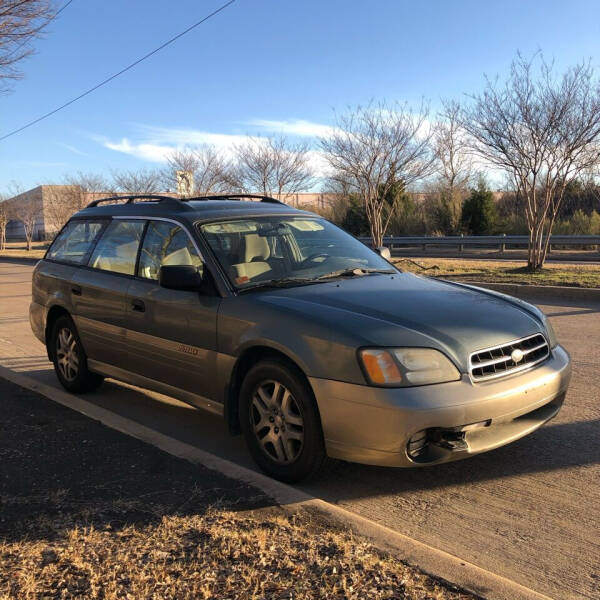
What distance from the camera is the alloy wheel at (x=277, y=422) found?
345 cm

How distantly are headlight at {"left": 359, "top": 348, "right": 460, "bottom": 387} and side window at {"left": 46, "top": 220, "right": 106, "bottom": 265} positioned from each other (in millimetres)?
3245

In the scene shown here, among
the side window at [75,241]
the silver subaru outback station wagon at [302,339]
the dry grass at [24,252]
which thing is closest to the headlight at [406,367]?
the silver subaru outback station wagon at [302,339]

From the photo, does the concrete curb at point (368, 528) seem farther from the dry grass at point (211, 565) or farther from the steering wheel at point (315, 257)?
the steering wheel at point (315, 257)

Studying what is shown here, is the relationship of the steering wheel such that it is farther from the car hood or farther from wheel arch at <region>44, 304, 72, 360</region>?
wheel arch at <region>44, 304, 72, 360</region>

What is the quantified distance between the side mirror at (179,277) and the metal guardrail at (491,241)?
18349 mm

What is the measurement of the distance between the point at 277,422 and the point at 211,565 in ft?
3.64

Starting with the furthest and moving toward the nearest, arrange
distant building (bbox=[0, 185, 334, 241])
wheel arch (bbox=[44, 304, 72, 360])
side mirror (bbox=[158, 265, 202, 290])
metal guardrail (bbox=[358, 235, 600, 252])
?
1. distant building (bbox=[0, 185, 334, 241])
2. metal guardrail (bbox=[358, 235, 600, 252])
3. wheel arch (bbox=[44, 304, 72, 360])
4. side mirror (bbox=[158, 265, 202, 290])

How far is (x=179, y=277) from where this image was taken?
3883 mm

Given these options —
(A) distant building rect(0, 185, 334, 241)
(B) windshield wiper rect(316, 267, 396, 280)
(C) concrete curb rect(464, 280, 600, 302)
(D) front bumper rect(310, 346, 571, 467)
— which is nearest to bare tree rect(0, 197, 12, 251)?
(A) distant building rect(0, 185, 334, 241)

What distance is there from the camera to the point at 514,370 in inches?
135

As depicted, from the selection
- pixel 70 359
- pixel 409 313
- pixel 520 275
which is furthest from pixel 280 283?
pixel 520 275

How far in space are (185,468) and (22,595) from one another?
1.34 m

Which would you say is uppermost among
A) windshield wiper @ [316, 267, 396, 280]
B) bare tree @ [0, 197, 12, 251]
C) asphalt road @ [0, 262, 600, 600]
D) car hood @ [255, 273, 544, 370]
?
bare tree @ [0, 197, 12, 251]

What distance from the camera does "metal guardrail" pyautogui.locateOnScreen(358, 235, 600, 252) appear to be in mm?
23281
